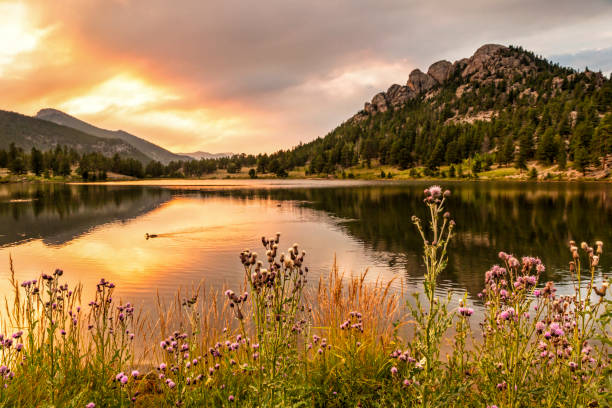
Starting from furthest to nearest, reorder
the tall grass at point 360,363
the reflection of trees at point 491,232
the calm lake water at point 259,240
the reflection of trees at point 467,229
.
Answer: the reflection of trees at point 467,229 < the reflection of trees at point 491,232 < the calm lake water at point 259,240 < the tall grass at point 360,363

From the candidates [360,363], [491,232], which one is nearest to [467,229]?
[491,232]

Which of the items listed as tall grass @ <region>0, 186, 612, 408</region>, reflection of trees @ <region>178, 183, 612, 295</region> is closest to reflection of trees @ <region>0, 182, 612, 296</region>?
reflection of trees @ <region>178, 183, 612, 295</region>

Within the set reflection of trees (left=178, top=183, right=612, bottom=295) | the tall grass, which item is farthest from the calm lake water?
the tall grass

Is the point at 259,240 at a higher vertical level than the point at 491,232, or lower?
lower

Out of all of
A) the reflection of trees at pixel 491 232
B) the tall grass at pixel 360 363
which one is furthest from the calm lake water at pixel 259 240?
the tall grass at pixel 360 363

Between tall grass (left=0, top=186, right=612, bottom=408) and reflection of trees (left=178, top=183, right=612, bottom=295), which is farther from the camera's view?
reflection of trees (left=178, top=183, right=612, bottom=295)

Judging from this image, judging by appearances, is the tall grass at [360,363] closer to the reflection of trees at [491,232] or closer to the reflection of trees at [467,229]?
the reflection of trees at [467,229]

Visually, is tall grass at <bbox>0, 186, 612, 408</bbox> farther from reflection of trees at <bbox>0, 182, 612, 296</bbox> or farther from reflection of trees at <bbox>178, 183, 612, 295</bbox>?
reflection of trees at <bbox>178, 183, 612, 295</bbox>

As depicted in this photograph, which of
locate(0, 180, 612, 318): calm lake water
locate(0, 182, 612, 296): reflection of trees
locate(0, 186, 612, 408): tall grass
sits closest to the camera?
locate(0, 186, 612, 408): tall grass

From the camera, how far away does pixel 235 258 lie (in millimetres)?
25062

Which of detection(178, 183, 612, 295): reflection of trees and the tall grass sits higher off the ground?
the tall grass

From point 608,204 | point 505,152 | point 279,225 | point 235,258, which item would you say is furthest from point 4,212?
point 505,152

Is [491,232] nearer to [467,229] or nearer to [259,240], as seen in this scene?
[467,229]

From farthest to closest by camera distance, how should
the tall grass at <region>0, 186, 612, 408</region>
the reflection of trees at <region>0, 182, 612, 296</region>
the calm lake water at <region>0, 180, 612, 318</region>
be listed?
the reflection of trees at <region>0, 182, 612, 296</region> < the calm lake water at <region>0, 180, 612, 318</region> < the tall grass at <region>0, 186, 612, 408</region>
